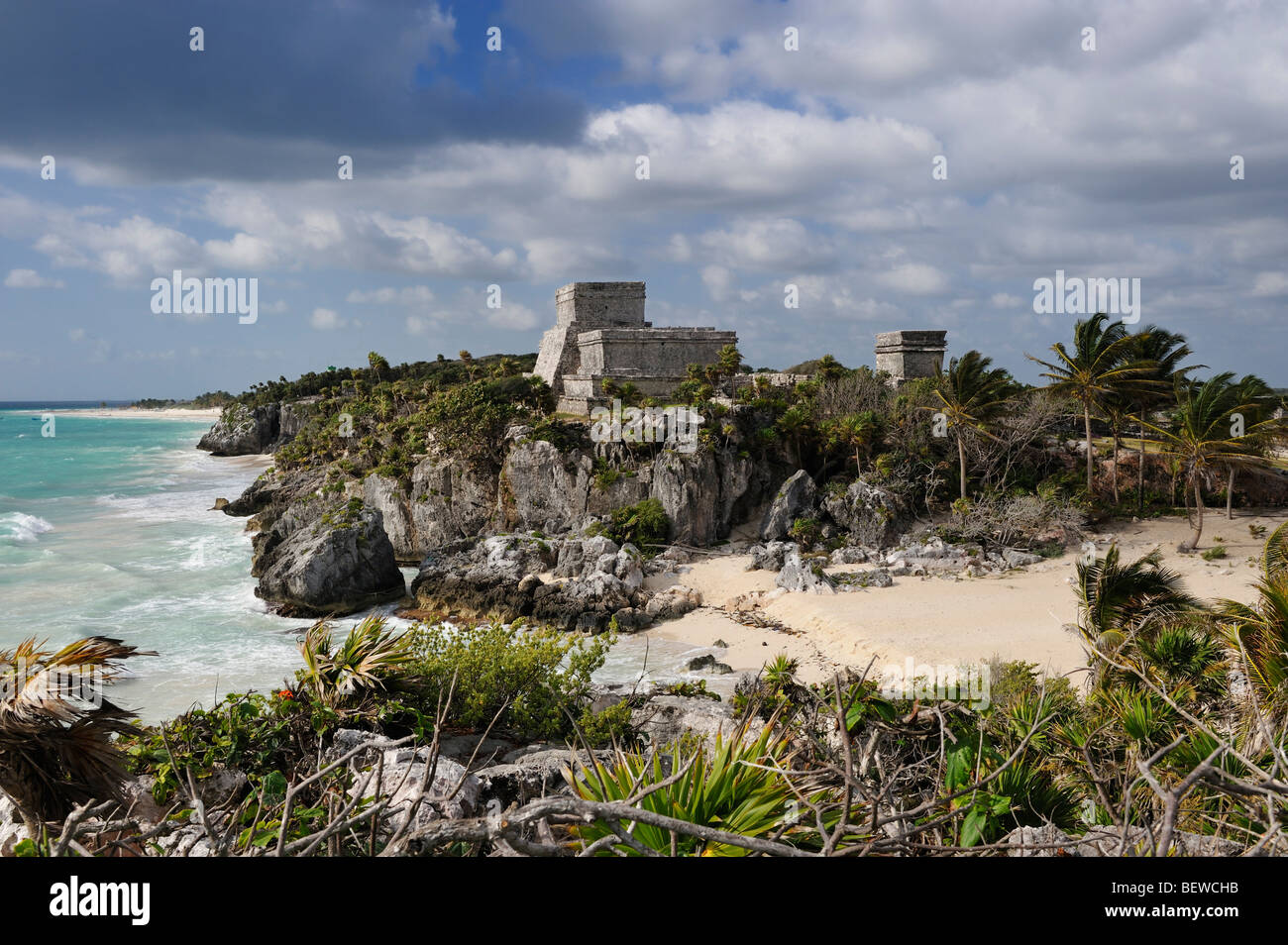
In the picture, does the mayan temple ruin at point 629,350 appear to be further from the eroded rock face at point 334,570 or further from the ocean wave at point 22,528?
the ocean wave at point 22,528

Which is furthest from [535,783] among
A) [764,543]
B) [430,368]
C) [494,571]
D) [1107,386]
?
[430,368]

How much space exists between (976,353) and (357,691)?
69.3ft

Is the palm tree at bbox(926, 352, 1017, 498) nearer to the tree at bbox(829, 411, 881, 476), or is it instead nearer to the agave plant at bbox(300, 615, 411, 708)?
the tree at bbox(829, 411, 881, 476)

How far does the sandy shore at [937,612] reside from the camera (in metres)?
14.0

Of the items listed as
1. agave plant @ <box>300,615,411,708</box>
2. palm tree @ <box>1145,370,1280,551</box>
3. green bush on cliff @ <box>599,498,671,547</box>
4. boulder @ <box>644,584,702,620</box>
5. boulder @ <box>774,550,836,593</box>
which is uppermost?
palm tree @ <box>1145,370,1280,551</box>

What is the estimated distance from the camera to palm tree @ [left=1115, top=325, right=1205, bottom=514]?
76.1 feet

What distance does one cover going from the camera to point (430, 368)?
6125 cm

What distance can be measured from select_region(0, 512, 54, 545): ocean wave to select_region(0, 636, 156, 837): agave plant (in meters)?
29.2

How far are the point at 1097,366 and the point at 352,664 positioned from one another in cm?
2303

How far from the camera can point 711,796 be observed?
9.29 feet

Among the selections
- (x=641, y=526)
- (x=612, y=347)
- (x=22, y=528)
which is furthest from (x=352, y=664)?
(x=22, y=528)

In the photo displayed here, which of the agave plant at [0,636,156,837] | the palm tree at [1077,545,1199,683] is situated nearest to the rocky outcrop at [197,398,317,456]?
the palm tree at [1077,545,1199,683]
